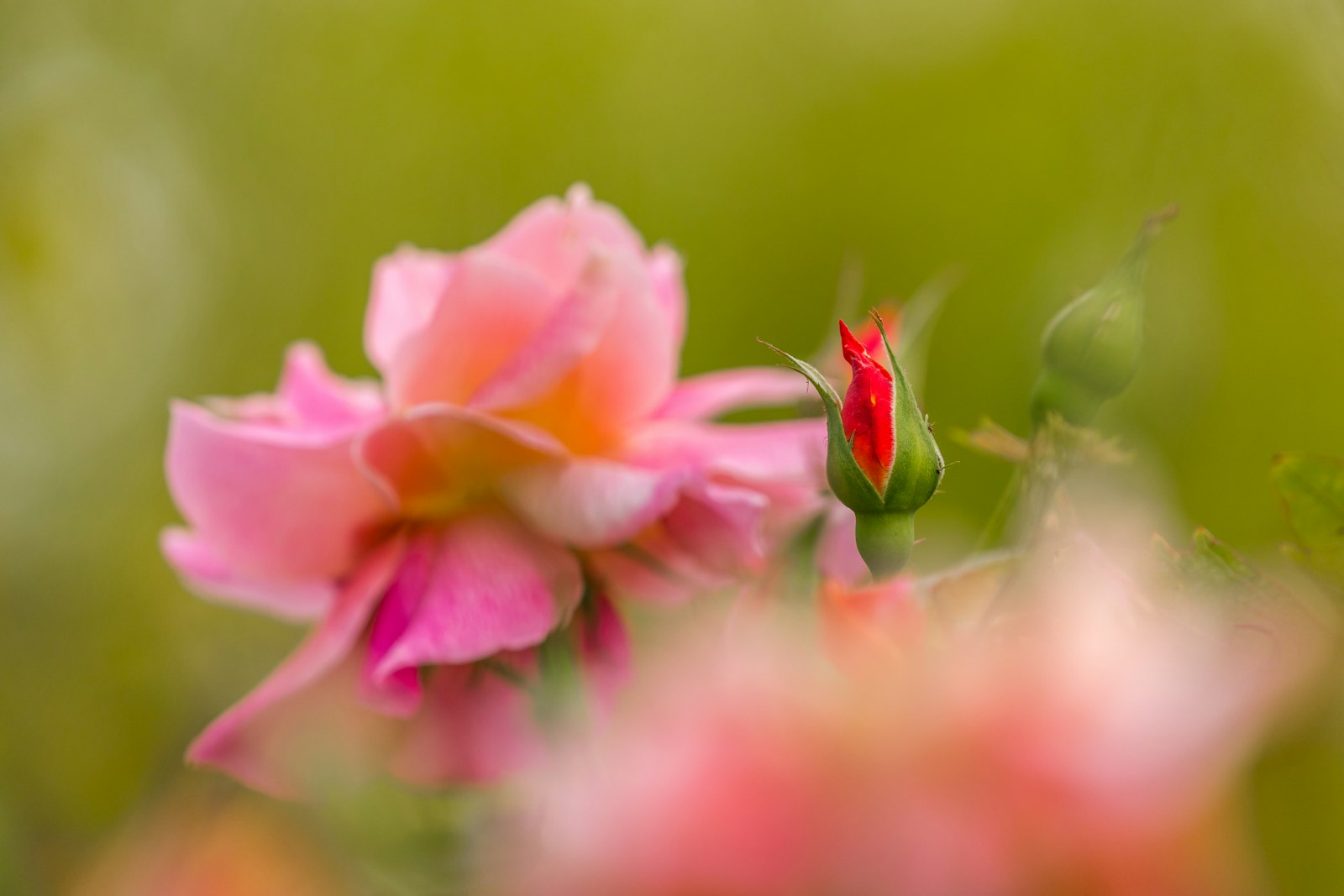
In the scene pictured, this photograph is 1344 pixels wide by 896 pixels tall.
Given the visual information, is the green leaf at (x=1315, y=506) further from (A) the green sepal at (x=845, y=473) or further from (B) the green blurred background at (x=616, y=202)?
(B) the green blurred background at (x=616, y=202)

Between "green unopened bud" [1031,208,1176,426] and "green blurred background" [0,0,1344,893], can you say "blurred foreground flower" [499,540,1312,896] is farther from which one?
"green blurred background" [0,0,1344,893]

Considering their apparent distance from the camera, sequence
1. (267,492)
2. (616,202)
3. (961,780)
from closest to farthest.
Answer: (961,780) < (267,492) < (616,202)

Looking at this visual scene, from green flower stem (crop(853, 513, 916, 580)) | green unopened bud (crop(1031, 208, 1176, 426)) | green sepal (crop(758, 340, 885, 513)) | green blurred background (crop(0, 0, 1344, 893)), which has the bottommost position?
green blurred background (crop(0, 0, 1344, 893))

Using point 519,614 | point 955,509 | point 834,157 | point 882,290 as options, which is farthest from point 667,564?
point 834,157

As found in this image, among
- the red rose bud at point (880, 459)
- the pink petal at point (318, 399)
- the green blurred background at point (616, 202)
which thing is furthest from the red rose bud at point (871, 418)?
the green blurred background at point (616, 202)

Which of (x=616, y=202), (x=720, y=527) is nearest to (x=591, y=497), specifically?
(x=720, y=527)

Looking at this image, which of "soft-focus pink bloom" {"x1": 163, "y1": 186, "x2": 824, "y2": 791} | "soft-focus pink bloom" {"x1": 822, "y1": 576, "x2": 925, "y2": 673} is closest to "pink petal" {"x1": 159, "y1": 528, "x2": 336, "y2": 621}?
"soft-focus pink bloom" {"x1": 163, "y1": 186, "x2": 824, "y2": 791}

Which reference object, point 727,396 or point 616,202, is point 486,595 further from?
point 616,202
